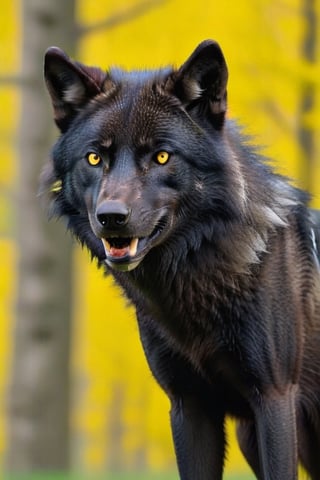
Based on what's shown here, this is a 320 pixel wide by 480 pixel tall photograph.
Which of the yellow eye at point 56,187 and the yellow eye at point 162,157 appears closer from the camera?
the yellow eye at point 162,157

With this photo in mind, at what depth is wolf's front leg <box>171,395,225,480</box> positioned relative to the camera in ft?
17.8

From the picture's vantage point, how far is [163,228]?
4742 mm

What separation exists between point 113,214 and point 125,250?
22 centimetres

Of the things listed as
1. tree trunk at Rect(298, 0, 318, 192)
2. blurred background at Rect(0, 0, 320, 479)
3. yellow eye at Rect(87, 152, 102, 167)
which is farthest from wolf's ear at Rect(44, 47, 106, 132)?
tree trunk at Rect(298, 0, 318, 192)

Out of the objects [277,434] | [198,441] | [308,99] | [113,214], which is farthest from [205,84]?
[308,99]

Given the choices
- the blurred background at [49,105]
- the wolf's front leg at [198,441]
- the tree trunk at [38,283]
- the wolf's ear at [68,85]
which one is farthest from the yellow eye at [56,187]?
the tree trunk at [38,283]

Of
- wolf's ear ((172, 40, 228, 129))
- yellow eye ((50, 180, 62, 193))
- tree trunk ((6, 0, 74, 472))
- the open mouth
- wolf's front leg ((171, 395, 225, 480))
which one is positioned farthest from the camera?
tree trunk ((6, 0, 74, 472))

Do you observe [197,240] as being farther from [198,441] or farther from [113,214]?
[198,441]

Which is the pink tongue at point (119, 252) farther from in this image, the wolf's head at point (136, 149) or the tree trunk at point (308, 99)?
the tree trunk at point (308, 99)

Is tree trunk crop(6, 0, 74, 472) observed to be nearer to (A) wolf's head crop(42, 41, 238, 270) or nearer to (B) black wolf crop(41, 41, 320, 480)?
(B) black wolf crop(41, 41, 320, 480)

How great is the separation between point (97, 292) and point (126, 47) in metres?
6.24

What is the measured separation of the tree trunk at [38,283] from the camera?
11.3 meters

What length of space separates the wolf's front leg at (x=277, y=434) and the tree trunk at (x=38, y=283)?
21.1 feet

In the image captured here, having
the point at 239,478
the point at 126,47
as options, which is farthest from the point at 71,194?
the point at 126,47
